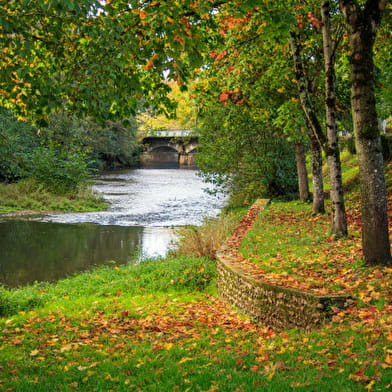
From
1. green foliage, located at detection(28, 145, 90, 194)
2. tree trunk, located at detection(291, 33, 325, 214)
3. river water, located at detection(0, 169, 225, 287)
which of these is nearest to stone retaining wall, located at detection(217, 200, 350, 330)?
tree trunk, located at detection(291, 33, 325, 214)

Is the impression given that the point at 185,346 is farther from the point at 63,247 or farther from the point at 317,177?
the point at 63,247

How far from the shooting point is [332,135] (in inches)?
364

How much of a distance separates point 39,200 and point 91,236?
911cm

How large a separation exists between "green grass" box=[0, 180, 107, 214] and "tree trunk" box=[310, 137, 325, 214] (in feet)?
48.0

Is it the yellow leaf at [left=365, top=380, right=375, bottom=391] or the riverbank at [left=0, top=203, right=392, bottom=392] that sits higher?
the yellow leaf at [left=365, top=380, right=375, bottom=391]

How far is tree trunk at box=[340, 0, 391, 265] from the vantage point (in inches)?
252

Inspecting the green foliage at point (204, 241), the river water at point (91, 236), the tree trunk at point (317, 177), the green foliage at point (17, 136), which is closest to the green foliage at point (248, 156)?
the river water at point (91, 236)

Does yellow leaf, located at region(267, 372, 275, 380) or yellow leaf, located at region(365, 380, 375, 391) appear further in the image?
yellow leaf, located at region(267, 372, 275, 380)

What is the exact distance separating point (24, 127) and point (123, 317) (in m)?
24.8

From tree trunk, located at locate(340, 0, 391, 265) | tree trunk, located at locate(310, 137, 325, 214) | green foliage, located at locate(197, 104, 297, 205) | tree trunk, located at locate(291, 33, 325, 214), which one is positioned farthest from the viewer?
green foliage, located at locate(197, 104, 297, 205)

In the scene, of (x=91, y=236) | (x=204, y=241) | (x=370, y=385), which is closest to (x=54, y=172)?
(x=91, y=236)

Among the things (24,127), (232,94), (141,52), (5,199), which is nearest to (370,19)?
(141,52)

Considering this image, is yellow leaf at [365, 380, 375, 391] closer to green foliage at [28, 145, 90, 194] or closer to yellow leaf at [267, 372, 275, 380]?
yellow leaf at [267, 372, 275, 380]

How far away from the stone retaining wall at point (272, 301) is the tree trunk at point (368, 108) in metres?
1.45
